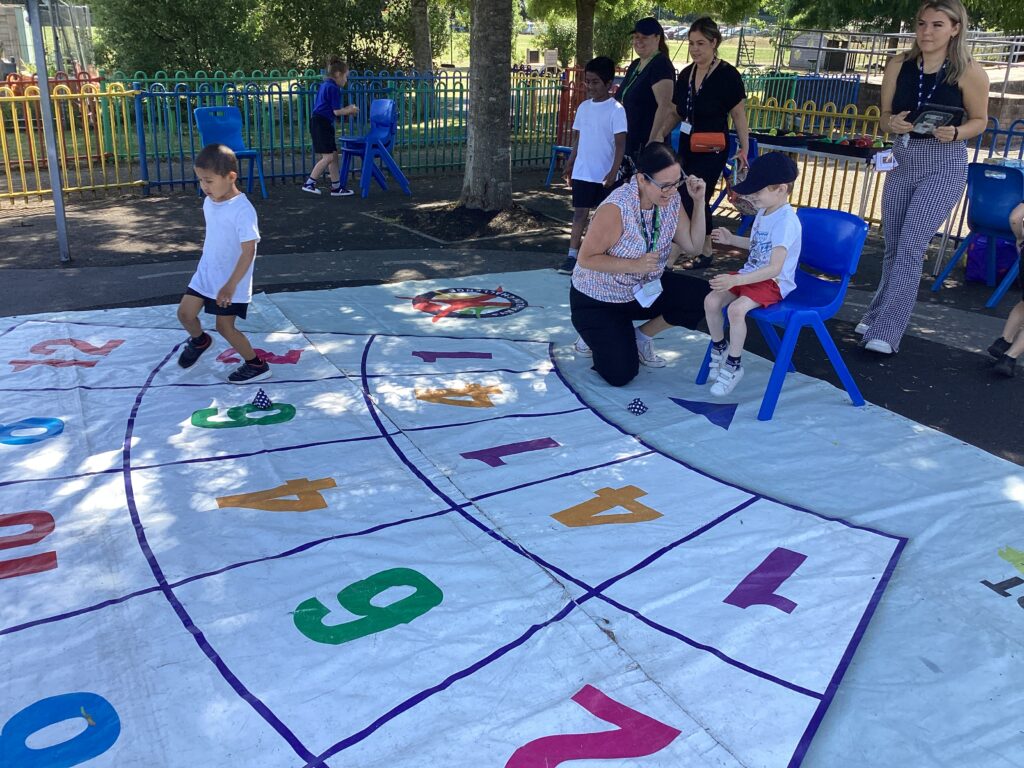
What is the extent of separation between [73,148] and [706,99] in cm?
917

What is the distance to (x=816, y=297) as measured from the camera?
199 inches

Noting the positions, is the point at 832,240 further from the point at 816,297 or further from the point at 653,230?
the point at 653,230

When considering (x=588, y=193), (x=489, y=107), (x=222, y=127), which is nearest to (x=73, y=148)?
(x=222, y=127)

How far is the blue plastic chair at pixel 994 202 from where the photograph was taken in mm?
7090

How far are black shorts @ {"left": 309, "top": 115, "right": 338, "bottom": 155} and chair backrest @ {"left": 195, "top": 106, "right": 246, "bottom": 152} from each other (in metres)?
1.04

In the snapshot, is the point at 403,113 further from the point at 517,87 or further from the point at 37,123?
the point at 37,123

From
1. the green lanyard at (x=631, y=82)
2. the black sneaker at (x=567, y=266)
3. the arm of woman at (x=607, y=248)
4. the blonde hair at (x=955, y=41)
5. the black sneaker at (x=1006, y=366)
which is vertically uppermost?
the blonde hair at (x=955, y=41)

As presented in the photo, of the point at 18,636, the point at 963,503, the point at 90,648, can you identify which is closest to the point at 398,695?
the point at 90,648

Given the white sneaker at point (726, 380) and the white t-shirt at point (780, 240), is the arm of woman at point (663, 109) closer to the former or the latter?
the white t-shirt at point (780, 240)

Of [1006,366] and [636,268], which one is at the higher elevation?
[636,268]

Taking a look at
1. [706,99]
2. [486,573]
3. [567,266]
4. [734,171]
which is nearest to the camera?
Result: [486,573]

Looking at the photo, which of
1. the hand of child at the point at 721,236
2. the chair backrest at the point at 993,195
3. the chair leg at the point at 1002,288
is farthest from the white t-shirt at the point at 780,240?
the chair backrest at the point at 993,195

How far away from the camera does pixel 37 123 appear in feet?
52.5

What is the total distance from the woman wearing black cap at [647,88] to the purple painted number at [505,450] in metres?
3.88
